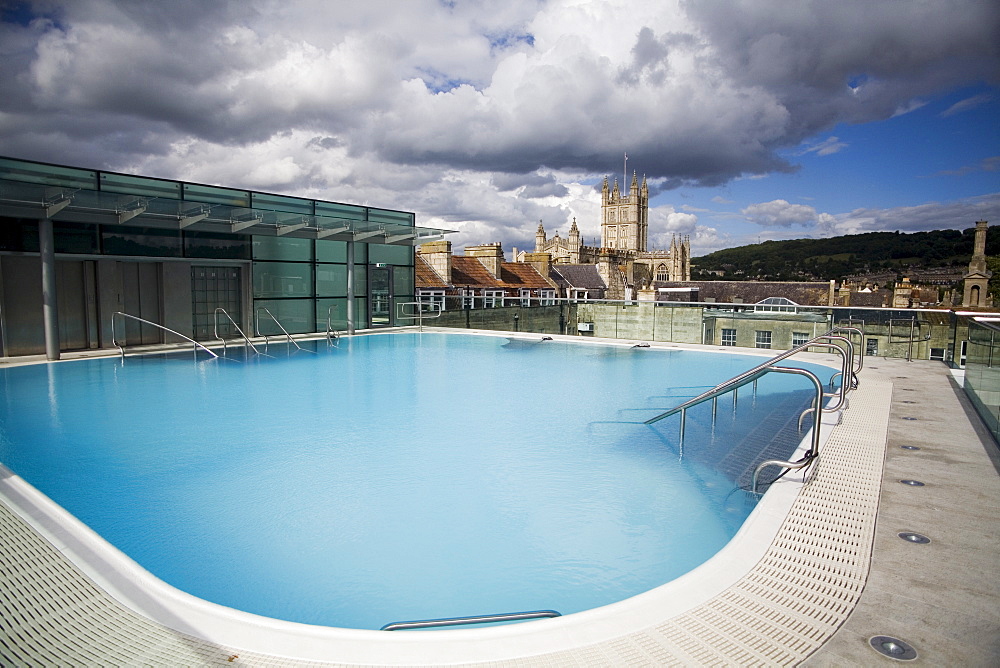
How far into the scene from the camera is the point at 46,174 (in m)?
10.7

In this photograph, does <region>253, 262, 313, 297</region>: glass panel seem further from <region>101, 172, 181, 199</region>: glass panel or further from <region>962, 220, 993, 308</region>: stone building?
<region>962, 220, 993, 308</region>: stone building

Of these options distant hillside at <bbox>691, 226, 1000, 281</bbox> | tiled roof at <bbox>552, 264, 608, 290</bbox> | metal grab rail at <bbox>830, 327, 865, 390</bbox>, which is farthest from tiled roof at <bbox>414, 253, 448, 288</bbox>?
distant hillside at <bbox>691, 226, 1000, 281</bbox>

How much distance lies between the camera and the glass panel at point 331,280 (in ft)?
51.3

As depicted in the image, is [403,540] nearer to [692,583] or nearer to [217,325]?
[692,583]

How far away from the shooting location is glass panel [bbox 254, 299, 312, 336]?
14547mm

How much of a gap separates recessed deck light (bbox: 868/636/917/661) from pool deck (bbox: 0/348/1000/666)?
29 millimetres

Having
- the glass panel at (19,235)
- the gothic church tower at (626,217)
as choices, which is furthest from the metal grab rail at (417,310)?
the gothic church tower at (626,217)

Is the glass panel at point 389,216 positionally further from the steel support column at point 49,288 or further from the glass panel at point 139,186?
the steel support column at point 49,288

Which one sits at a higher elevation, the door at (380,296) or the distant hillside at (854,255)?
the distant hillside at (854,255)

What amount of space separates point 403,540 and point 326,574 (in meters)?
0.62

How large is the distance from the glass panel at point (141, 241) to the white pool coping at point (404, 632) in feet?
34.0

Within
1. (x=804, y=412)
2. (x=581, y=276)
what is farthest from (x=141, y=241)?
(x=581, y=276)

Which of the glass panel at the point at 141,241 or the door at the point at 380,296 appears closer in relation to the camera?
the glass panel at the point at 141,241

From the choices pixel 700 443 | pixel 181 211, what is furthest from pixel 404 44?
pixel 700 443
